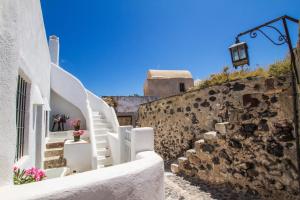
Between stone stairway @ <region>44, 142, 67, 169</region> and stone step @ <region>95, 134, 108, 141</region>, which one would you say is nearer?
stone stairway @ <region>44, 142, 67, 169</region>

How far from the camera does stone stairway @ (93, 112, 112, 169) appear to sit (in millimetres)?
5866

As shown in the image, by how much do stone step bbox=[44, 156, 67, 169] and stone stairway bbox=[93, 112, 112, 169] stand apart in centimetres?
126

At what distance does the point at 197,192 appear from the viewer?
12.6 ft

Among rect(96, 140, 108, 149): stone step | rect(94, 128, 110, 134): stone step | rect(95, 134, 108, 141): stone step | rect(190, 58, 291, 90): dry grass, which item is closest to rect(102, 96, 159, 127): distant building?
rect(94, 128, 110, 134): stone step

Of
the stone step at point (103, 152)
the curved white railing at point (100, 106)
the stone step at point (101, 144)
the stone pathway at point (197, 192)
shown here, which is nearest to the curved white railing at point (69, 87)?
the curved white railing at point (100, 106)

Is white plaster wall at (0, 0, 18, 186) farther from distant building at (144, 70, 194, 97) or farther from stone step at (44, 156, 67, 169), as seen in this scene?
distant building at (144, 70, 194, 97)

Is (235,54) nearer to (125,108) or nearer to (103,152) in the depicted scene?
(103,152)

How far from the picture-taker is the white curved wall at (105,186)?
134 cm

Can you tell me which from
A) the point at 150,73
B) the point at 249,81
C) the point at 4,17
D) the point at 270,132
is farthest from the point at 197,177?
the point at 150,73

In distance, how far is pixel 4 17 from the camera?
1.69m

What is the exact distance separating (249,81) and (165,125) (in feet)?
12.7

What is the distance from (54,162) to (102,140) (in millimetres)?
1761

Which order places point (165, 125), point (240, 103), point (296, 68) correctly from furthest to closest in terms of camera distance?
point (165, 125), point (240, 103), point (296, 68)

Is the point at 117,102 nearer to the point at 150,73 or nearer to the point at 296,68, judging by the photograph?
the point at 150,73
